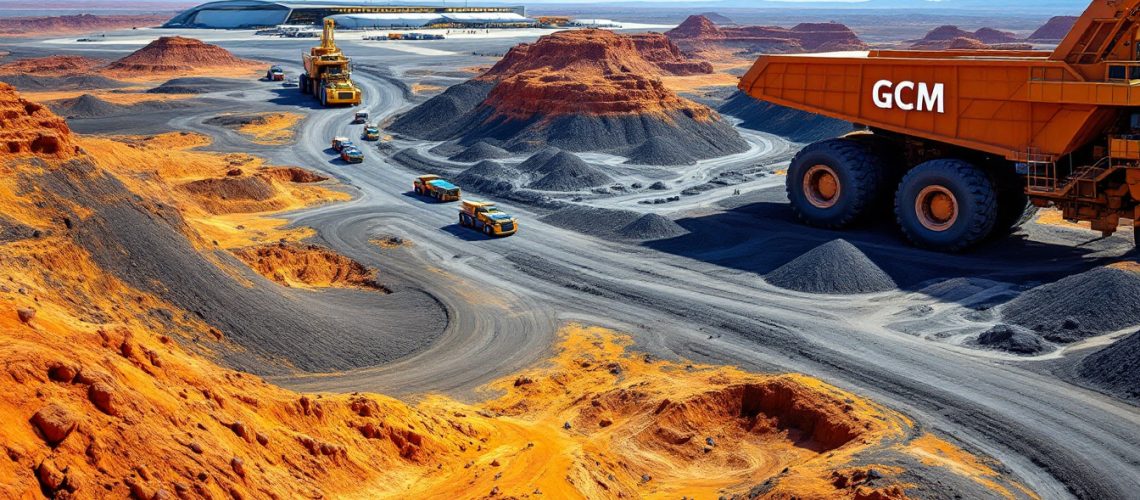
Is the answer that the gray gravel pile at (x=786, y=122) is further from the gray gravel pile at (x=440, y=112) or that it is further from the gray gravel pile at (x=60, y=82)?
the gray gravel pile at (x=60, y=82)

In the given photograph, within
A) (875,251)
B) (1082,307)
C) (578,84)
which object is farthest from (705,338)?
(578,84)

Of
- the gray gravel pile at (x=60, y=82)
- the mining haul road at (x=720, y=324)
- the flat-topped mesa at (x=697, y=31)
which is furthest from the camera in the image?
the flat-topped mesa at (x=697, y=31)

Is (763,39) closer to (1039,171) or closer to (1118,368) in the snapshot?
(1039,171)

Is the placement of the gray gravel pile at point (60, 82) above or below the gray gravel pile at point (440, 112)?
above

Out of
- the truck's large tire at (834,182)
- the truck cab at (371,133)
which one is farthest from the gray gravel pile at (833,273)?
the truck cab at (371,133)

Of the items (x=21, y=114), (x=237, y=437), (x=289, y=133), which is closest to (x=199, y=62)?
(x=289, y=133)

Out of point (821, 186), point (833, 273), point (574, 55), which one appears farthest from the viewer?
point (574, 55)

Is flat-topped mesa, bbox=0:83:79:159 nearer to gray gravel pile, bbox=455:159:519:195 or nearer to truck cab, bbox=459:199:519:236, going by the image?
truck cab, bbox=459:199:519:236
